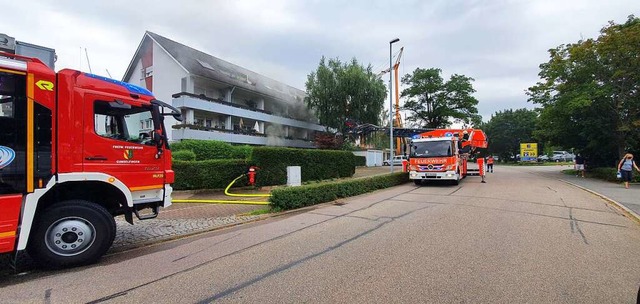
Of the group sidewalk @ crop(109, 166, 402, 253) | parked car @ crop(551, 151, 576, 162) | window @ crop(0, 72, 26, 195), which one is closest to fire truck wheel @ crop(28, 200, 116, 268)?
window @ crop(0, 72, 26, 195)

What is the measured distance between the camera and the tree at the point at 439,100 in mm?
47219

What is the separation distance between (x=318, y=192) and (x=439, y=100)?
41.4 m

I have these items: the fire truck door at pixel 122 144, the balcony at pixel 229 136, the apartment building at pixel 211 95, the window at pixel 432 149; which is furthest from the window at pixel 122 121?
the apartment building at pixel 211 95

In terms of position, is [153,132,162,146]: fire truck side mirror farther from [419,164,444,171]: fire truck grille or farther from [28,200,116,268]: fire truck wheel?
[419,164,444,171]: fire truck grille

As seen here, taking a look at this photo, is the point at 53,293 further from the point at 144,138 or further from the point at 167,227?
the point at 167,227

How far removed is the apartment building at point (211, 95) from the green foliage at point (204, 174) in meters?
14.1

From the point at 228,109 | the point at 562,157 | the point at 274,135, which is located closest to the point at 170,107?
the point at 228,109

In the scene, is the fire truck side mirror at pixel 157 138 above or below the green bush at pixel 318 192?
Result: above

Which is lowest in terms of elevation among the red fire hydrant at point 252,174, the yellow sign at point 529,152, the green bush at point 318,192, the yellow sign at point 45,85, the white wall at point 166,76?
the green bush at point 318,192

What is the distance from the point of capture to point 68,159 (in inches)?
207

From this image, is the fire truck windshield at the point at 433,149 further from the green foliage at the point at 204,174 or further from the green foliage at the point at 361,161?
the green foliage at the point at 361,161

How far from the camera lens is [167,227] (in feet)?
26.5

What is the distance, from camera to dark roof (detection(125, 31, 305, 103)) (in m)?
31.7

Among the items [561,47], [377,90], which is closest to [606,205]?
[561,47]
